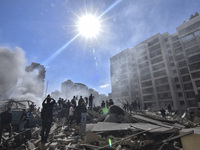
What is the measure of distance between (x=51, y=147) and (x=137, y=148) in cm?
259

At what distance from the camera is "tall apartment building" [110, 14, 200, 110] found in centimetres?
2973

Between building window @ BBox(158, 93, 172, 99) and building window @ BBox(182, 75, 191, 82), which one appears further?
building window @ BBox(158, 93, 172, 99)

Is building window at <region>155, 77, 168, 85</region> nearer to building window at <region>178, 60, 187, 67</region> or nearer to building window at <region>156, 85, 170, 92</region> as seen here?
building window at <region>156, 85, 170, 92</region>

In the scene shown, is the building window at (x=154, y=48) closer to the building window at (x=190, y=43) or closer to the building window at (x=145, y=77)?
the building window at (x=190, y=43)

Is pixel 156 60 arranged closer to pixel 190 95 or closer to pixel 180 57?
pixel 180 57

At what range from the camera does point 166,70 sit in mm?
34375

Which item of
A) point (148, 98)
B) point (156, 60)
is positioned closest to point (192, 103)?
point (148, 98)

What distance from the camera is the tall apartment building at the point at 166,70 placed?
29.7 m

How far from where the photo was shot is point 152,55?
39.5 m

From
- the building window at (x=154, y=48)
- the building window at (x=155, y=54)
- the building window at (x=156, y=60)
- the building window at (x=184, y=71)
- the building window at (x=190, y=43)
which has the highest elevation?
the building window at (x=154, y=48)

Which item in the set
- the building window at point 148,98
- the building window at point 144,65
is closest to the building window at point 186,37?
the building window at point 144,65

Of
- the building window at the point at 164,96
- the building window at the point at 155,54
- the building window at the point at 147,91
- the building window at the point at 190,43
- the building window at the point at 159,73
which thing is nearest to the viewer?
the building window at the point at 190,43

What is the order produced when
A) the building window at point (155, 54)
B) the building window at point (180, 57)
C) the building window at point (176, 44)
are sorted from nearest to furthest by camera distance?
1. the building window at point (180, 57)
2. the building window at point (176, 44)
3. the building window at point (155, 54)

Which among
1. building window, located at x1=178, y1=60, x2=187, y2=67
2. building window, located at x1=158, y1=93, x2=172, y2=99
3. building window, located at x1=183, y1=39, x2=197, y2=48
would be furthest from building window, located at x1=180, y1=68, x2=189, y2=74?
building window, located at x1=158, y1=93, x2=172, y2=99
